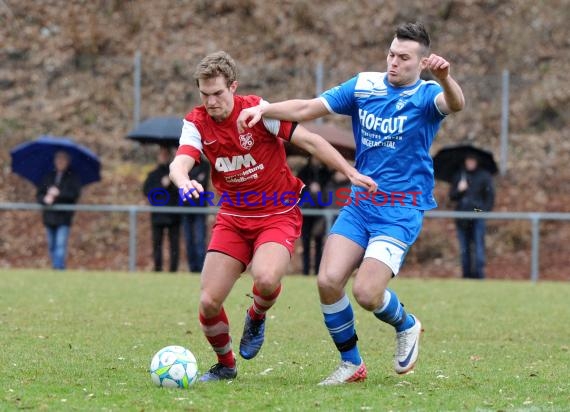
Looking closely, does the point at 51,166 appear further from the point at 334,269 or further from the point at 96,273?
the point at 334,269

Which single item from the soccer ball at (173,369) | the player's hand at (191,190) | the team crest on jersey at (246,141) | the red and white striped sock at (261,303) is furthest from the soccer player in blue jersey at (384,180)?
the soccer ball at (173,369)

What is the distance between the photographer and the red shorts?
6.61m

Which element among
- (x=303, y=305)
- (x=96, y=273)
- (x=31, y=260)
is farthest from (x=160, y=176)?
(x=303, y=305)

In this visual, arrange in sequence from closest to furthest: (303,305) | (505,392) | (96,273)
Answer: (505,392) → (303,305) → (96,273)

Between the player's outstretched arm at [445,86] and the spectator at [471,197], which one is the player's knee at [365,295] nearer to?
the player's outstretched arm at [445,86]

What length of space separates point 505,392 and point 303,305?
19.3 feet

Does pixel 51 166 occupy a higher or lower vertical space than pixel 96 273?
higher

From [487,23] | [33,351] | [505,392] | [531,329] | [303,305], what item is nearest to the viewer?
[505,392]

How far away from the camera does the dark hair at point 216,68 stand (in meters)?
6.35

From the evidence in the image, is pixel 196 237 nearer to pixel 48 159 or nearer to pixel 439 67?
pixel 48 159

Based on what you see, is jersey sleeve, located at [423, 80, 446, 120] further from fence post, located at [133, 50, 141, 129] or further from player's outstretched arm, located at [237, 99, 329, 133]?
fence post, located at [133, 50, 141, 129]

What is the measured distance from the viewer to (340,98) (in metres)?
6.67

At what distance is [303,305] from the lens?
11.8 m

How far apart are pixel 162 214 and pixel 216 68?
10.2 metres
